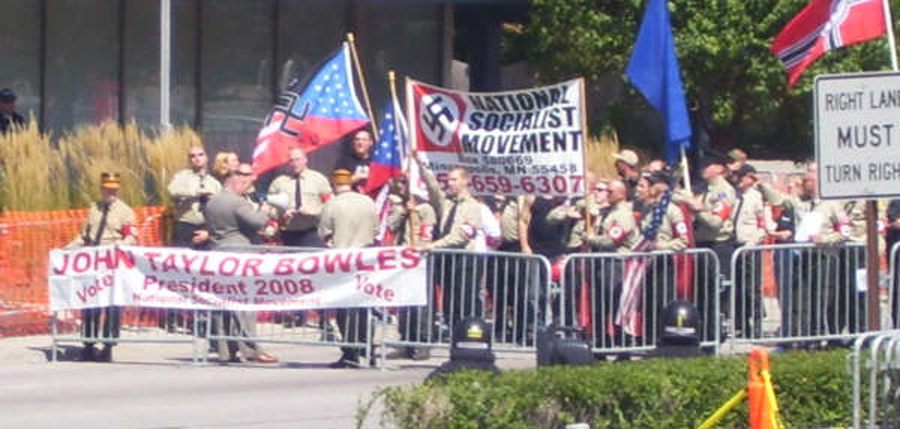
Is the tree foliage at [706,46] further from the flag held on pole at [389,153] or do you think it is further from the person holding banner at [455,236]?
the person holding banner at [455,236]

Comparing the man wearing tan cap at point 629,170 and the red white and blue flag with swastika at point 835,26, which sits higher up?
the red white and blue flag with swastika at point 835,26

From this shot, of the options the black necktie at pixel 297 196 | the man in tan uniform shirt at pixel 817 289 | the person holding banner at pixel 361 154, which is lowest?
the man in tan uniform shirt at pixel 817 289

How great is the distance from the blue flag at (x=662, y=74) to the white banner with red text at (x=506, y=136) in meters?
0.58

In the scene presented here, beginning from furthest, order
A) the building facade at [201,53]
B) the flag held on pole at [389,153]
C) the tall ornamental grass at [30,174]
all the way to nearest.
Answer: the building facade at [201,53]
the tall ornamental grass at [30,174]
the flag held on pole at [389,153]

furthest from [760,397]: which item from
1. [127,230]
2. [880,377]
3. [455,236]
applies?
[127,230]

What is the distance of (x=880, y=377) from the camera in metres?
10.6

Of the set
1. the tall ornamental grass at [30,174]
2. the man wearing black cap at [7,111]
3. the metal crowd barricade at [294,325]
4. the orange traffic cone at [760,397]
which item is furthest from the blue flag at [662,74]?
the man wearing black cap at [7,111]

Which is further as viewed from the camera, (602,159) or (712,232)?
(602,159)

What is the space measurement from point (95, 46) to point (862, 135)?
1489 centimetres

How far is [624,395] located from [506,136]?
5.36 meters

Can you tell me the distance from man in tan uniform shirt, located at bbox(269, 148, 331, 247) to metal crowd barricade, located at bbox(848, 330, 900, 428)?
25.1ft

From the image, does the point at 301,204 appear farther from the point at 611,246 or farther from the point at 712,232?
the point at 712,232

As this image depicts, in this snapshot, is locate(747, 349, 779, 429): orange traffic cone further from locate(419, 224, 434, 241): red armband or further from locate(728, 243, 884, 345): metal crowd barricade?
locate(419, 224, 434, 241): red armband

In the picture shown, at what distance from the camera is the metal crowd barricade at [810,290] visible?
15.9 m
